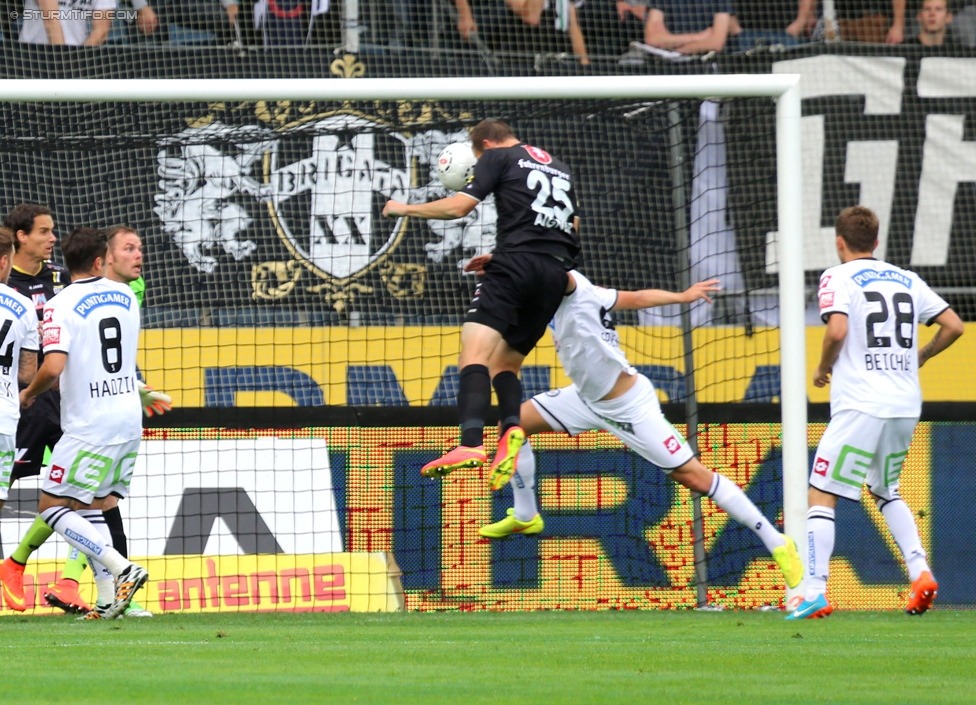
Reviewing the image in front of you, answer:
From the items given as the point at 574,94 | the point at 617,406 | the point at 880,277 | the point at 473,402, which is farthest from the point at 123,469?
the point at 880,277

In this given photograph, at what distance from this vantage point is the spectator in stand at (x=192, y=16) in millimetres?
12531

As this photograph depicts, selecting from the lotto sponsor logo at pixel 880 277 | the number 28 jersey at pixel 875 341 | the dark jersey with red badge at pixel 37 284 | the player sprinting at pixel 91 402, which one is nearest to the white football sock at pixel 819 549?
the number 28 jersey at pixel 875 341

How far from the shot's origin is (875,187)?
12.2 meters

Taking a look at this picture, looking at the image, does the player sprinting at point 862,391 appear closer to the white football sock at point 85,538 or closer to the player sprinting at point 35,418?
the white football sock at point 85,538

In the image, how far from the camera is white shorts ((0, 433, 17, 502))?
24.5 ft

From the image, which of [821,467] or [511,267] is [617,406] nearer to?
[821,467]

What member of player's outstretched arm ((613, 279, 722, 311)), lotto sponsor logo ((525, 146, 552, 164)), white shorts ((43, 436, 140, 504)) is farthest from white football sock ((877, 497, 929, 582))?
white shorts ((43, 436, 140, 504))

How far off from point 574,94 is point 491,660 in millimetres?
4034

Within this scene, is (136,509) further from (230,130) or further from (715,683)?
(715,683)

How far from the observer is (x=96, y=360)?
25.2ft

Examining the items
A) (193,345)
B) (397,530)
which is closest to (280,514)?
(397,530)

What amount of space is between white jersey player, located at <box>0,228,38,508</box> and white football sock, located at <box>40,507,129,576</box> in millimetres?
311

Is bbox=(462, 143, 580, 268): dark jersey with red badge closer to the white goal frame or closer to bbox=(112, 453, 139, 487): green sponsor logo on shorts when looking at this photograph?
the white goal frame

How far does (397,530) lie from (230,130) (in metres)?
3.20
